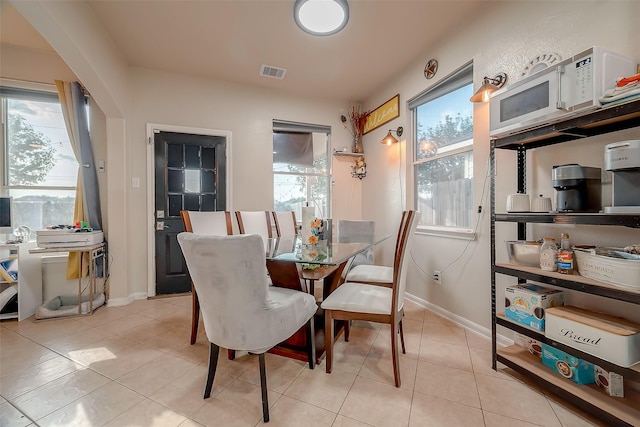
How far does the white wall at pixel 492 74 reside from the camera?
1.52 metres

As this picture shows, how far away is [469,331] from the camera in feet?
7.64

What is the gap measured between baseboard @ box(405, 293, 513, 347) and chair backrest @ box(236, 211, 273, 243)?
1.90 meters

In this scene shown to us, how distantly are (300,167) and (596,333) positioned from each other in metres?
3.45

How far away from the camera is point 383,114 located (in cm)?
360

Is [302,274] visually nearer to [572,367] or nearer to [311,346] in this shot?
[311,346]

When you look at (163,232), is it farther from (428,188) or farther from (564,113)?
(564,113)

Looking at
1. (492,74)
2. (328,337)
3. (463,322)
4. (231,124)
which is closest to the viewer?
(328,337)

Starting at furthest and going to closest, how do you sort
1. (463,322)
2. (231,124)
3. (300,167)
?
(300,167) < (231,124) < (463,322)

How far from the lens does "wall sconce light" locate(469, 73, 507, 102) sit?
199 cm

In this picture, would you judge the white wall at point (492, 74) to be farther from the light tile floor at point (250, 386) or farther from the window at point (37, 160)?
the window at point (37, 160)

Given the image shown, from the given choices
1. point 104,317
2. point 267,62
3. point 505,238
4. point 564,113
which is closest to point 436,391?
point 505,238

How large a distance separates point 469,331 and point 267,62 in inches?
138

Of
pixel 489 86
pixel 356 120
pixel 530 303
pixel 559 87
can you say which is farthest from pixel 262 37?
pixel 530 303

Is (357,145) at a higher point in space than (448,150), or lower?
higher
